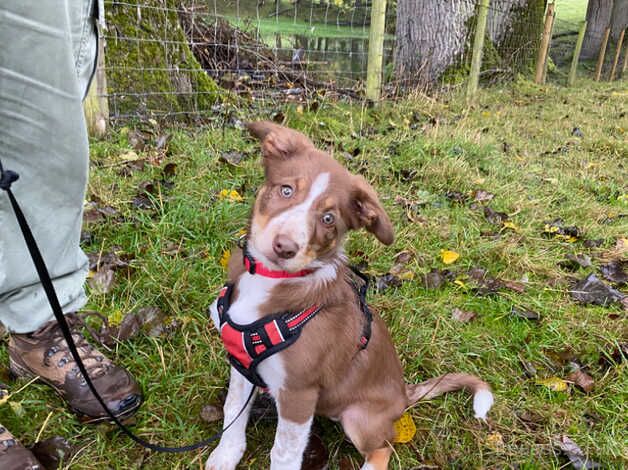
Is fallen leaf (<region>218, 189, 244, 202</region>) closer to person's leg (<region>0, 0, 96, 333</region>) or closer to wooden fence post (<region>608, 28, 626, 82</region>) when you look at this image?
person's leg (<region>0, 0, 96, 333</region>)

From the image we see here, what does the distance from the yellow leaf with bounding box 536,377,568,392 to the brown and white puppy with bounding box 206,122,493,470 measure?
2.70 feet

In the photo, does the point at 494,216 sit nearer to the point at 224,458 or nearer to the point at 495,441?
the point at 495,441

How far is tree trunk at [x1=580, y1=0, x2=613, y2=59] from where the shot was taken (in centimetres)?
1401

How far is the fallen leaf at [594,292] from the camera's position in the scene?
2867 millimetres

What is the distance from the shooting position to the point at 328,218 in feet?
5.66

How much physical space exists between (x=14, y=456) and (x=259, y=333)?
97 centimetres

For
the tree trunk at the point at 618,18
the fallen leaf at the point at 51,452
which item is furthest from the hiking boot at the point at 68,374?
the tree trunk at the point at 618,18

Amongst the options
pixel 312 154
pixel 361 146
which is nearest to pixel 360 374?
pixel 312 154

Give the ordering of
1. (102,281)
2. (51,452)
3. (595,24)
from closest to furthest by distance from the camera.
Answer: (51,452) < (102,281) < (595,24)

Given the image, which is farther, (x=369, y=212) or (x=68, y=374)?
(x=68, y=374)

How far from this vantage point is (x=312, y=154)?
5.95 ft

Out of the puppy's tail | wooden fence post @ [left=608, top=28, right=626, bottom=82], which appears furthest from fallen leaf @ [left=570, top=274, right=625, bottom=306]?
wooden fence post @ [left=608, top=28, right=626, bottom=82]

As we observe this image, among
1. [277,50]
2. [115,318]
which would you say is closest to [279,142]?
[115,318]

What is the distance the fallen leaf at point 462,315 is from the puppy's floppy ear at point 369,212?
117cm
